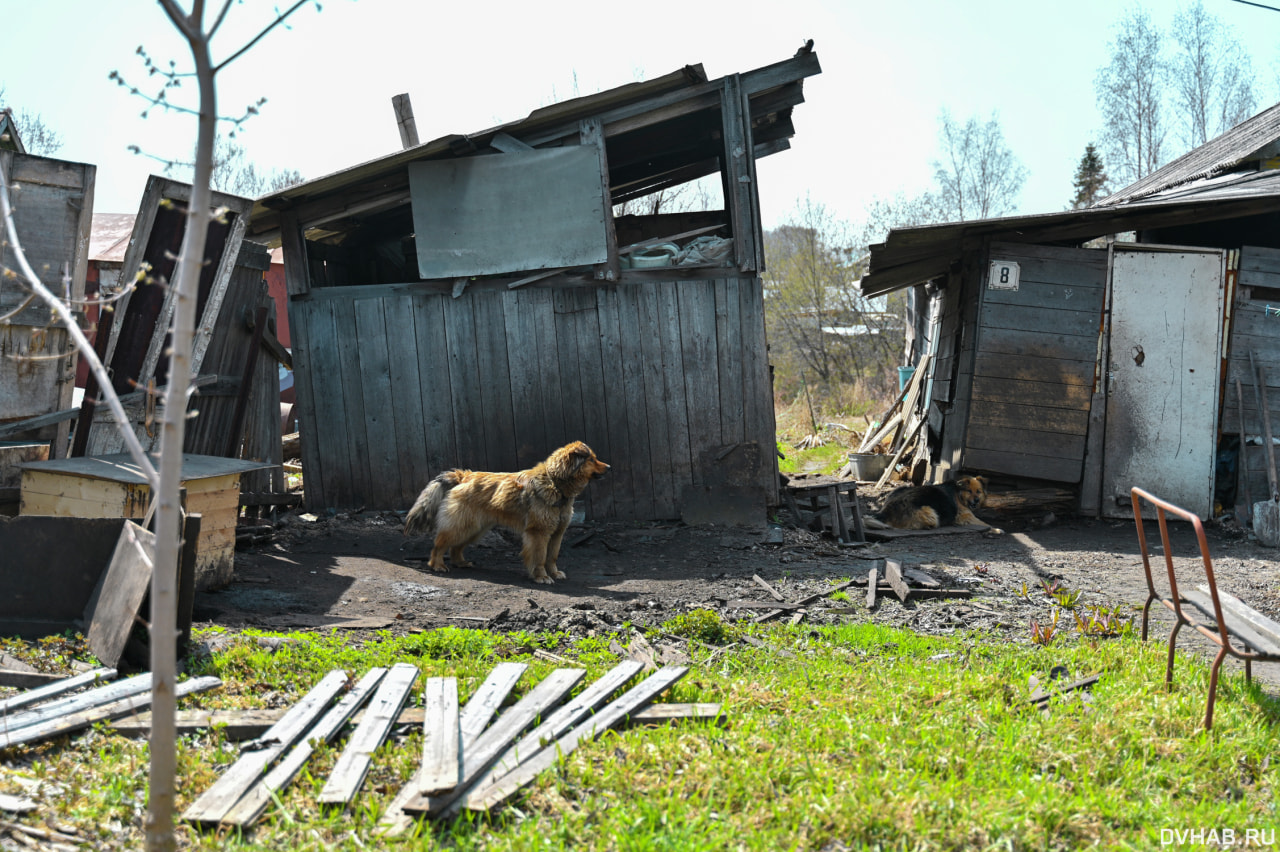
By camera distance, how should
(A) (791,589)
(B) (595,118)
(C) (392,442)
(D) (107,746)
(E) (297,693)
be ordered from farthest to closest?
(C) (392,442) → (B) (595,118) → (A) (791,589) → (E) (297,693) → (D) (107,746)

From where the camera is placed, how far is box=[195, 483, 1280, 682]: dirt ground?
6.00 meters

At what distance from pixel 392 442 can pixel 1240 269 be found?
953 cm

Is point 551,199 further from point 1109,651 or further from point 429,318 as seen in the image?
point 1109,651

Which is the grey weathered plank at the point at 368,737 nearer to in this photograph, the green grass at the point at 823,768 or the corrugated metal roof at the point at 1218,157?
the green grass at the point at 823,768

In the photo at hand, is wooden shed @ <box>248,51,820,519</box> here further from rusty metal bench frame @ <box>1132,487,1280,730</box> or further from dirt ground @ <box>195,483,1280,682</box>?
rusty metal bench frame @ <box>1132,487,1280,730</box>

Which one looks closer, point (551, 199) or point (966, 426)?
point (551, 199)

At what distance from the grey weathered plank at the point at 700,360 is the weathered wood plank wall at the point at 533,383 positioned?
10 mm

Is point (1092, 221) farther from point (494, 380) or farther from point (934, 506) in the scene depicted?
point (494, 380)

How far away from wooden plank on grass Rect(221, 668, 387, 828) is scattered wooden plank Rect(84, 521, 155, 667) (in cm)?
115

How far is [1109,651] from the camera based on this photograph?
201 inches

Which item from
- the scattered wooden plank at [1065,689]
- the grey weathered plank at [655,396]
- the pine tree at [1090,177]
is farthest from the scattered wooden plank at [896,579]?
the pine tree at [1090,177]

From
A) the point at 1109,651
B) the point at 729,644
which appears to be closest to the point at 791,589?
the point at 729,644

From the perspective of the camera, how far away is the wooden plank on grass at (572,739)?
3150 millimetres

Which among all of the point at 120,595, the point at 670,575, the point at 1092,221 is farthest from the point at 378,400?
the point at 1092,221
